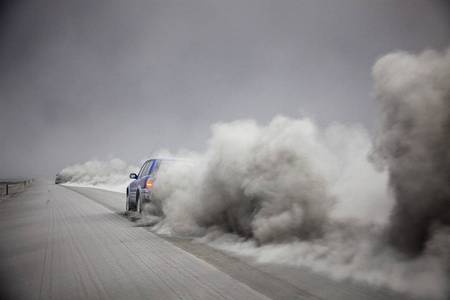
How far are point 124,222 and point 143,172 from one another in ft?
7.90

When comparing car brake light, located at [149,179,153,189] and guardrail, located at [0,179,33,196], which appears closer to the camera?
car brake light, located at [149,179,153,189]

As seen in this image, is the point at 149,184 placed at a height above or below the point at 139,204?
above

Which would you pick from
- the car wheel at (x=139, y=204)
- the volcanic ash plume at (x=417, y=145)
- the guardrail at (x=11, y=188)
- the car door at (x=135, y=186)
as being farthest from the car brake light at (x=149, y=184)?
the guardrail at (x=11, y=188)

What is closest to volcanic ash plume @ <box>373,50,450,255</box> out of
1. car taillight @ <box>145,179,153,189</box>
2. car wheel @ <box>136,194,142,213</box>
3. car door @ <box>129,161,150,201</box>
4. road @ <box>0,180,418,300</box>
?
road @ <box>0,180,418,300</box>

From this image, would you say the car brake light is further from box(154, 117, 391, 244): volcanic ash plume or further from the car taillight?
box(154, 117, 391, 244): volcanic ash plume

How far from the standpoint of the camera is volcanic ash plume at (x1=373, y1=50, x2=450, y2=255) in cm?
422

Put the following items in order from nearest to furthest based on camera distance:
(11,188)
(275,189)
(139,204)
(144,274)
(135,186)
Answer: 1. (144,274)
2. (275,189)
3. (139,204)
4. (135,186)
5. (11,188)

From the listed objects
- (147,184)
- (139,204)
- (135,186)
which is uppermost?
(147,184)

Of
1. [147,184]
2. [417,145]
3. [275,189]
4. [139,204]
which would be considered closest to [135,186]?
[139,204]

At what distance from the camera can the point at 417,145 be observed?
4.45 m

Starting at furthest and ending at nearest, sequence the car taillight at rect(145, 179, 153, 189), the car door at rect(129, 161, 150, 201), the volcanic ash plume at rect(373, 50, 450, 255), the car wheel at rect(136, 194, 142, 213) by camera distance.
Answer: the car door at rect(129, 161, 150, 201) → the car wheel at rect(136, 194, 142, 213) → the car taillight at rect(145, 179, 153, 189) → the volcanic ash plume at rect(373, 50, 450, 255)

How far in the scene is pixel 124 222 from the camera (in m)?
9.80

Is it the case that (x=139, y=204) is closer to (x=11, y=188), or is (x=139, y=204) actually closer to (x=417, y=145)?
(x=417, y=145)

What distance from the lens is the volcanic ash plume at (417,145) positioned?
166 inches
